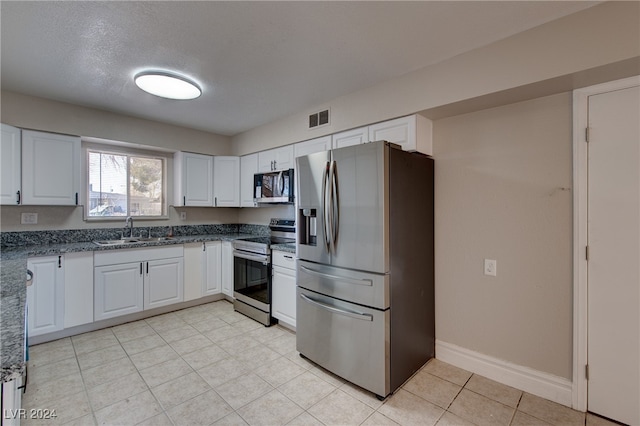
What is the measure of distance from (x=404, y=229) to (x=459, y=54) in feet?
4.45

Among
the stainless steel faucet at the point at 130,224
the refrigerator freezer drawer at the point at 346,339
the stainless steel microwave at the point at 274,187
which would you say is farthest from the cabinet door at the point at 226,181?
the refrigerator freezer drawer at the point at 346,339

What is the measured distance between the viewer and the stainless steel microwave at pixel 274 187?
3580mm

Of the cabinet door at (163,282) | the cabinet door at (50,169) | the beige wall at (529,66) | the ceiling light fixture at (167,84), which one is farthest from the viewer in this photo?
the cabinet door at (163,282)

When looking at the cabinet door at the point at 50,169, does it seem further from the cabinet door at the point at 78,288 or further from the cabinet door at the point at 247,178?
the cabinet door at the point at 247,178

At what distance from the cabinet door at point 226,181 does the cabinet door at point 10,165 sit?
6.83 ft

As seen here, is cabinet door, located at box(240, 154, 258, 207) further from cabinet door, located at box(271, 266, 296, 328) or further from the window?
cabinet door, located at box(271, 266, 296, 328)

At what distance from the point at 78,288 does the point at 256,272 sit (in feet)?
5.95

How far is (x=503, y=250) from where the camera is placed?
7.38 ft

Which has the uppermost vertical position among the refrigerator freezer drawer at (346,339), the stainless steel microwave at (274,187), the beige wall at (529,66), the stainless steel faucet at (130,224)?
the beige wall at (529,66)

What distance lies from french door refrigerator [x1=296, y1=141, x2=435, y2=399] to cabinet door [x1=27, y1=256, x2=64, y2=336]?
2.42 meters

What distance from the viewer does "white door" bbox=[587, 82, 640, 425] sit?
1749 mm

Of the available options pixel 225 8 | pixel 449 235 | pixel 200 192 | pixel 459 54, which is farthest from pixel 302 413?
pixel 200 192

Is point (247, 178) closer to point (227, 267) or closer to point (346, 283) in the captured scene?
point (227, 267)

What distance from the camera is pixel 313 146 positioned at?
128 inches
